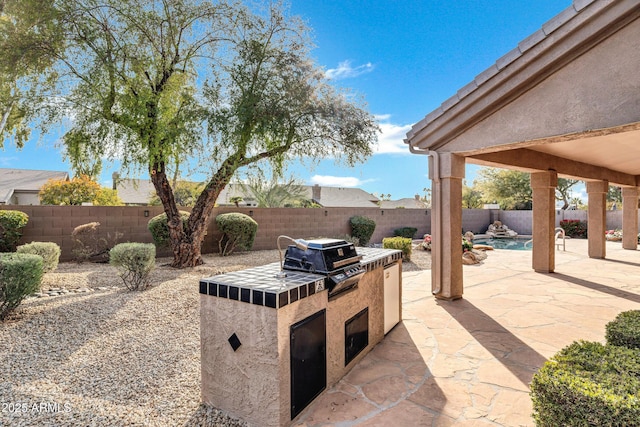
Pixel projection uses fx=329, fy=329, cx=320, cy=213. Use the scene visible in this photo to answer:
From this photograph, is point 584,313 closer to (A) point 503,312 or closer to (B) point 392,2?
(A) point 503,312

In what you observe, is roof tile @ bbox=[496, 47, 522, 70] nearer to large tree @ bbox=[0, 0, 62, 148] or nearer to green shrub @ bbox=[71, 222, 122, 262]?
large tree @ bbox=[0, 0, 62, 148]

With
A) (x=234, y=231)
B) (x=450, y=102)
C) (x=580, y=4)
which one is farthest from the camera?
(x=234, y=231)

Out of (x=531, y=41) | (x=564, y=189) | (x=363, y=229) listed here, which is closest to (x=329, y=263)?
(x=531, y=41)

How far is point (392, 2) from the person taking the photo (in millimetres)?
8523

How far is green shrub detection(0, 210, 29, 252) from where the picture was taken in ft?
26.7

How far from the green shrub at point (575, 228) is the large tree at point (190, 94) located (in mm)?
15291

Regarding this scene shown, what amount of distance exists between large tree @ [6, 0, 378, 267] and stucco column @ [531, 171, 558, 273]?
Answer: 14.7ft

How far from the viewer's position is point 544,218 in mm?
7625

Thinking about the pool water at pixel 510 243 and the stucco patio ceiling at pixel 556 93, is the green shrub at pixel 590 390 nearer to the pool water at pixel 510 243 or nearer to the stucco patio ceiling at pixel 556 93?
the stucco patio ceiling at pixel 556 93

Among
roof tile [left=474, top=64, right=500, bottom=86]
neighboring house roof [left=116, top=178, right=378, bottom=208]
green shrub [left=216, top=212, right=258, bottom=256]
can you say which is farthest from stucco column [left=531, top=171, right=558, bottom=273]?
neighboring house roof [left=116, top=178, right=378, bottom=208]

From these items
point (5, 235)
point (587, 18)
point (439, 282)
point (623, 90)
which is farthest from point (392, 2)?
point (5, 235)

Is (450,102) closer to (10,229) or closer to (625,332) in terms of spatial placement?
(625,332)

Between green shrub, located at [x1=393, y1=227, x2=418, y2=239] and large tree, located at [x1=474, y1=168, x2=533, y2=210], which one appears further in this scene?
large tree, located at [x1=474, y1=168, x2=533, y2=210]

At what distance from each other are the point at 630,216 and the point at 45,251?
1693 centimetres
